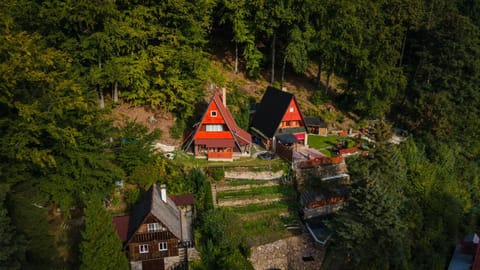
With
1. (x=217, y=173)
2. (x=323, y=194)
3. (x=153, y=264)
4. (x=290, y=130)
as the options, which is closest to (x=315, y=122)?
(x=290, y=130)

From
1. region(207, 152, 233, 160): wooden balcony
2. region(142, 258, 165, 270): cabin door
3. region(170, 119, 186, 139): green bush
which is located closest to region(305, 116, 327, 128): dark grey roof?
region(207, 152, 233, 160): wooden balcony

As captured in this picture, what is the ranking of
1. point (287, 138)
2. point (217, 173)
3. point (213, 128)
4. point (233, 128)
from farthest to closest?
point (287, 138) → point (233, 128) → point (213, 128) → point (217, 173)

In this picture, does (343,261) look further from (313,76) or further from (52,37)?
(313,76)

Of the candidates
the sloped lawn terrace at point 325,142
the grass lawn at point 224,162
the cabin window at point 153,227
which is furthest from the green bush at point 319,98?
the cabin window at point 153,227

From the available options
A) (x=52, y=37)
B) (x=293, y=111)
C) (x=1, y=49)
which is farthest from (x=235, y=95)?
(x=1, y=49)

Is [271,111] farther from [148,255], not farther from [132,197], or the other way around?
[148,255]

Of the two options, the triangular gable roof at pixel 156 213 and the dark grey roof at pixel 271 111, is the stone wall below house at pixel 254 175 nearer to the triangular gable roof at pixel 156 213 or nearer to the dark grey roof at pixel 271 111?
the dark grey roof at pixel 271 111
